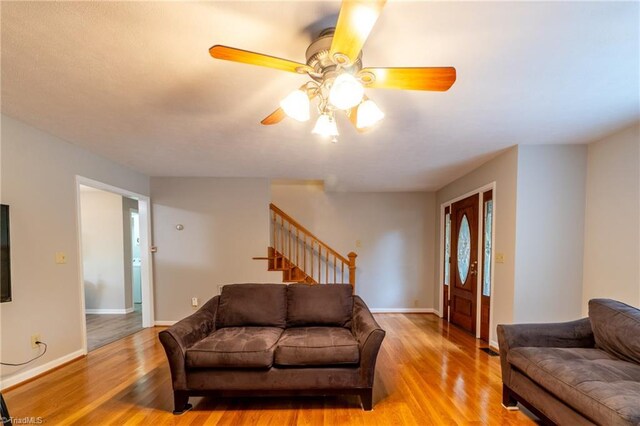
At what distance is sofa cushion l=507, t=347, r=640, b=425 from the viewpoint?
52.9 inches

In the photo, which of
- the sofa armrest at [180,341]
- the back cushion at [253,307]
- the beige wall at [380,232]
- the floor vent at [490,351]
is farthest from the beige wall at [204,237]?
the floor vent at [490,351]

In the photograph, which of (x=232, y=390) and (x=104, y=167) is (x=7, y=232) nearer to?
(x=104, y=167)

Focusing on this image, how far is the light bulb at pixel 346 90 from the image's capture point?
3.90ft

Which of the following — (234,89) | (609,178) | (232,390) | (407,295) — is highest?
(234,89)

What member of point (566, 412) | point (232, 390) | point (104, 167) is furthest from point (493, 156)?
point (104, 167)

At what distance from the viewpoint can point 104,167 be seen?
3428mm

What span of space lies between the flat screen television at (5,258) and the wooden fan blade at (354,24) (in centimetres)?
295

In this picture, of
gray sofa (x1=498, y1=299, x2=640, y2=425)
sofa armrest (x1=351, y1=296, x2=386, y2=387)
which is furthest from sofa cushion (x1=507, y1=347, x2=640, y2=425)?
sofa armrest (x1=351, y1=296, x2=386, y2=387)

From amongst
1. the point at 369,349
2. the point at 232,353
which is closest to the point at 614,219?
the point at 369,349

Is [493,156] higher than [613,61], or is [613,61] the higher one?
[613,61]

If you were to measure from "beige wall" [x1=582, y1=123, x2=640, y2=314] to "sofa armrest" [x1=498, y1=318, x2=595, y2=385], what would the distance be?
86 centimetres

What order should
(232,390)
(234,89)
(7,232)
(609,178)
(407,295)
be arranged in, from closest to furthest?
(234,89) < (232,390) < (7,232) < (609,178) < (407,295)

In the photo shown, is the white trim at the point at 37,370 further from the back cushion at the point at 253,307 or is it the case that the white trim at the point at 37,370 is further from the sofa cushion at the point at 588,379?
the sofa cushion at the point at 588,379

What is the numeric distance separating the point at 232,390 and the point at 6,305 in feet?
6.74
